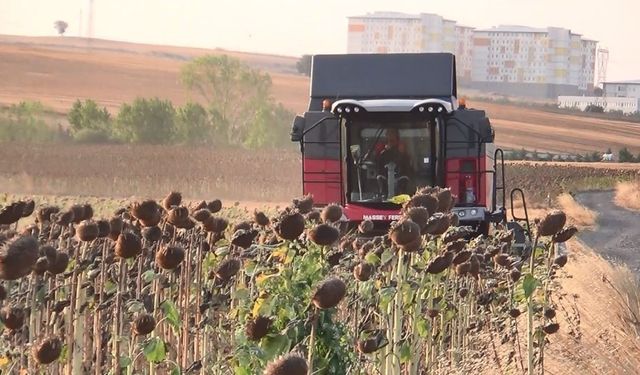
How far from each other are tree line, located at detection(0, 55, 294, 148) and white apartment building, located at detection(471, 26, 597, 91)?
68651 millimetres

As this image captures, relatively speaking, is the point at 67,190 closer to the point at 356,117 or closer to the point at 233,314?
the point at 356,117

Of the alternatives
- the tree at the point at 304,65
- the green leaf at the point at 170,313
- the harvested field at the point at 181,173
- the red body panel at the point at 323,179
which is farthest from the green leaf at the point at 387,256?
the tree at the point at 304,65

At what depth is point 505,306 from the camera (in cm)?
995

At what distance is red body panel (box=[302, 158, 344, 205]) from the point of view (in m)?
19.7

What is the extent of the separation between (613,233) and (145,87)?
2589 inches

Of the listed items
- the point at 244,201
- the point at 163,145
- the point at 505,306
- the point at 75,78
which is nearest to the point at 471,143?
the point at 505,306

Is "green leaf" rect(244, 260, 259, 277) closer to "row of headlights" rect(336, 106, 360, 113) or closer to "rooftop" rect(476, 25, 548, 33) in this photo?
"row of headlights" rect(336, 106, 360, 113)

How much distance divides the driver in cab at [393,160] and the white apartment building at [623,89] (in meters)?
130

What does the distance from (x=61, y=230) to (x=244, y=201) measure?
47848 millimetres

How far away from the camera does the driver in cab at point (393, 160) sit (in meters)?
19.2

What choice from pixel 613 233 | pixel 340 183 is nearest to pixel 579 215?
pixel 613 233

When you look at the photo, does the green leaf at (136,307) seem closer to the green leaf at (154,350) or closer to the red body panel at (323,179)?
the green leaf at (154,350)

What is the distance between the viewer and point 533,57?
544ft

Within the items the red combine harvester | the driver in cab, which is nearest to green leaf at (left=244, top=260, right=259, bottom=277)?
the red combine harvester
